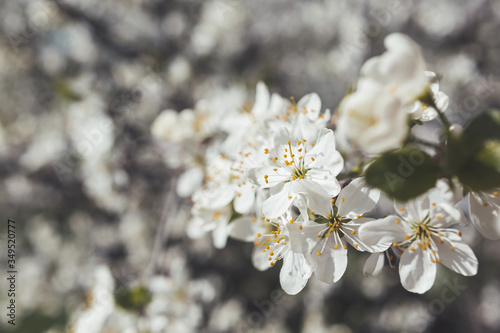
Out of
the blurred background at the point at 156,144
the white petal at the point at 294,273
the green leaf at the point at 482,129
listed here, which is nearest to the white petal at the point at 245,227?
the white petal at the point at 294,273

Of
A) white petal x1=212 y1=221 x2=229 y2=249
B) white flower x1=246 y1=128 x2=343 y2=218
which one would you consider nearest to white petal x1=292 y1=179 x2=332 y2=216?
white flower x1=246 y1=128 x2=343 y2=218

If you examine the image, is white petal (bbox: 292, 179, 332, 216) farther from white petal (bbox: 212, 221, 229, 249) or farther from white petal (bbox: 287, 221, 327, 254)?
white petal (bbox: 212, 221, 229, 249)

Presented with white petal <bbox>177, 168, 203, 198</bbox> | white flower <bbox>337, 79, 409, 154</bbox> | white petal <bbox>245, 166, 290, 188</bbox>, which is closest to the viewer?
white flower <bbox>337, 79, 409, 154</bbox>

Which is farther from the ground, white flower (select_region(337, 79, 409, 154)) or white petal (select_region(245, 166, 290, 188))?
white flower (select_region(337, 79, 409, 154))

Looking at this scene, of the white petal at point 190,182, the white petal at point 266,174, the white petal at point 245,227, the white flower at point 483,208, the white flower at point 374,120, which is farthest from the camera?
the white petal at point 190,182

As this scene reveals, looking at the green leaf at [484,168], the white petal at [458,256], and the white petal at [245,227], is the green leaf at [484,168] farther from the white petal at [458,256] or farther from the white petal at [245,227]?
the white petal at [245,227]

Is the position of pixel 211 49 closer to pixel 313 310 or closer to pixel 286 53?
pixel 286 53

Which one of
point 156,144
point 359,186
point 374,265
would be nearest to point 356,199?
point 359,186
